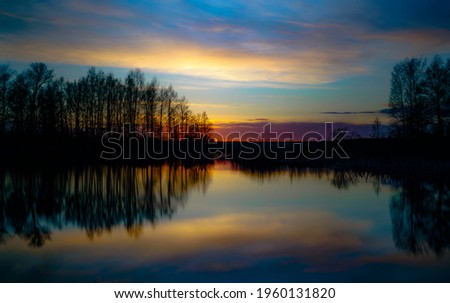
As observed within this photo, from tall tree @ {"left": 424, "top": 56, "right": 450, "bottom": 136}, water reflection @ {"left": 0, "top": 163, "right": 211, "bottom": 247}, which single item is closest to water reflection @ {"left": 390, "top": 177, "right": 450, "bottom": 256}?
water reflection @ {"left": 0, "top": 163, "right": 211, "bottom": 247}

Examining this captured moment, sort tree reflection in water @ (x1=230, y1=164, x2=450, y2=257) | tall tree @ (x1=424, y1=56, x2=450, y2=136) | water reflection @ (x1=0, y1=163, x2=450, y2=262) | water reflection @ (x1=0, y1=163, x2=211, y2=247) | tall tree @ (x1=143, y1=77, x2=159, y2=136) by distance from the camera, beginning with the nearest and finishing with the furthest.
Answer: tree reflection in water @ (x1=230, y1=164, x2=450, y2=257)
water reflection @ (x1=0, y1=163, x2=450, y2=262)
water reflection @ (x1=0, y1=163, x2=211, y2=247)
tall tree @ (x1=424, y1=56, x2=450, y2=136)
tall tree @ (x1=143, y1=77, x2=159, y2=136)

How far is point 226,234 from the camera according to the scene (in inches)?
458

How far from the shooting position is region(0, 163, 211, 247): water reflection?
12.6m

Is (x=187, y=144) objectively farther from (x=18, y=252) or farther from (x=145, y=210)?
(x=18, y=252)

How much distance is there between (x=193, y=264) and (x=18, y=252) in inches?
171

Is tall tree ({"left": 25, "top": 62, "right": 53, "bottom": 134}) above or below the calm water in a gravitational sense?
above

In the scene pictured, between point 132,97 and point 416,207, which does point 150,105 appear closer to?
point 132,97

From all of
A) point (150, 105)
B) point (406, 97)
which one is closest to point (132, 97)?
point (150, 105)

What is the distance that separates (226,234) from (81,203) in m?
8.73

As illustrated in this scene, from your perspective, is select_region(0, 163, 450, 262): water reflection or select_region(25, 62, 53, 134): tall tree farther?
select_region(25, 62, 53, 134): tall tree

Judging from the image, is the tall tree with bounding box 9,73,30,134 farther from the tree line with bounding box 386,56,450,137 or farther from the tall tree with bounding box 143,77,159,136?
the tree line with bounding box 386,56,450,137

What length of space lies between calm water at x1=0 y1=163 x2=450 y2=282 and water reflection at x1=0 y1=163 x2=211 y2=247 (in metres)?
0.05
